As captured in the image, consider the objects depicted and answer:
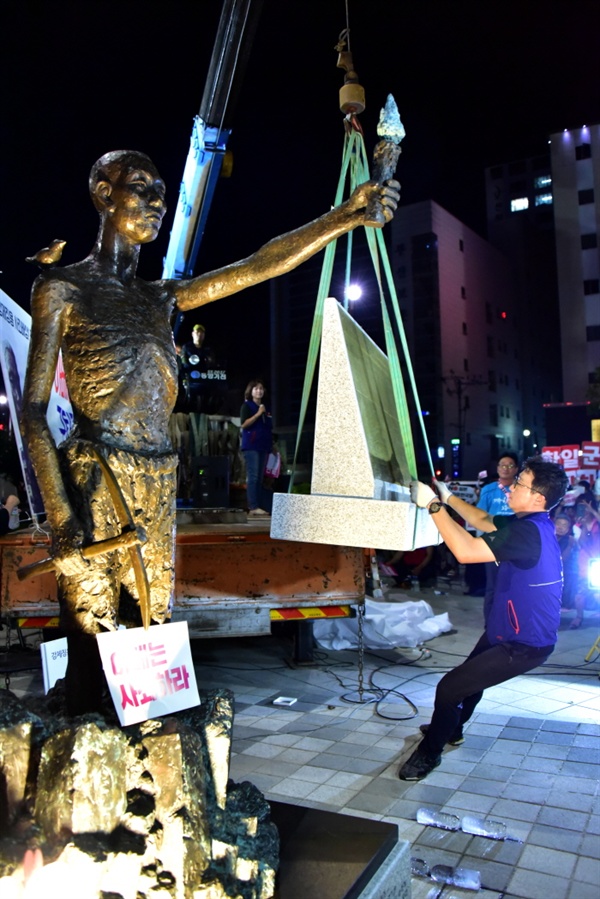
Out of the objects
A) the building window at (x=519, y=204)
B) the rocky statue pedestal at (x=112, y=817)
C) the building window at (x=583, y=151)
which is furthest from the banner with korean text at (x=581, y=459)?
the building window at (x=519, y=204)

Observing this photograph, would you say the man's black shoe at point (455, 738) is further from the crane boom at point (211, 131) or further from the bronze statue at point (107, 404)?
the crane boom at point (211, 131)

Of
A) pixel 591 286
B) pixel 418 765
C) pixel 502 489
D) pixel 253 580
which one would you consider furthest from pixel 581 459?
pixel 591 286

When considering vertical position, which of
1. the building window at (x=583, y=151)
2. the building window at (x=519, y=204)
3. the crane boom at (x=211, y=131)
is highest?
the building window at (x=519, y=204)

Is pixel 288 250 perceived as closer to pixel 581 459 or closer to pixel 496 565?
pixel 496 565

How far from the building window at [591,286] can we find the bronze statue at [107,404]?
142 ft

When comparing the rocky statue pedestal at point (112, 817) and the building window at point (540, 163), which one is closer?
the rocky statue pedestal at point (112, 817)

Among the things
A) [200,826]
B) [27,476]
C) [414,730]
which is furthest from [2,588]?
[200,826]

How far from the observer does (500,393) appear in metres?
52.7

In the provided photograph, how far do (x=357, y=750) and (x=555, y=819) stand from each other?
1.46 meters

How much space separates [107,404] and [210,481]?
593 centimetres

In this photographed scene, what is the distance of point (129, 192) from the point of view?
228 cm

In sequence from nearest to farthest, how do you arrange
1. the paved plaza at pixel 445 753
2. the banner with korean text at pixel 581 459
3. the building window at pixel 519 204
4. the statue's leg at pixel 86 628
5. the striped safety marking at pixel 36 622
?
the statue's leg at pixel 86 628 < the paved plaza at pixel 445 753 < the striped safety marking at pixel 36 622 < the banner with korean text at pixel 581 459 < the building window at pixel 519 204

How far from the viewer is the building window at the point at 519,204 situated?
2719 inches

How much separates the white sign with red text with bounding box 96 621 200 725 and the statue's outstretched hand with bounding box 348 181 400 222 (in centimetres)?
170
